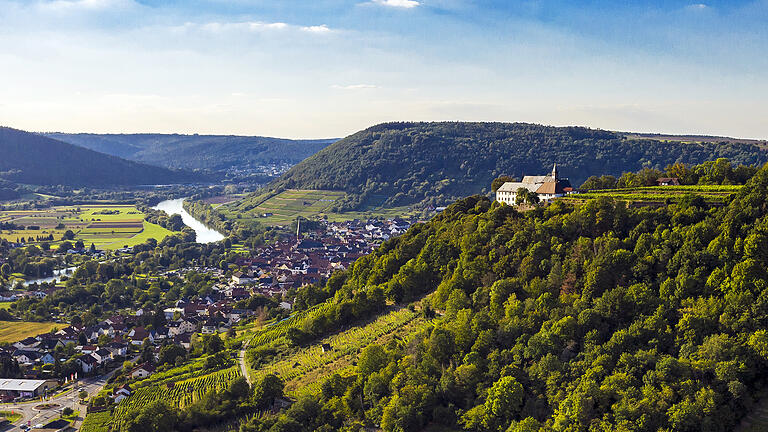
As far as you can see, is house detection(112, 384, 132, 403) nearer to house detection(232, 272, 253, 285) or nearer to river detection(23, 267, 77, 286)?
house detection(232, 272, 253, 285)

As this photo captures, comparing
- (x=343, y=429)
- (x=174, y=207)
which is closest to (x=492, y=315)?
(x=343, y=429)

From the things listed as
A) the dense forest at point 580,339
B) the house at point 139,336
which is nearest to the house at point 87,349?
the house at point 139,336

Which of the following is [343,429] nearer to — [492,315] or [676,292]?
[492,315]

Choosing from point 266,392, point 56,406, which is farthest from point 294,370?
point 56,406

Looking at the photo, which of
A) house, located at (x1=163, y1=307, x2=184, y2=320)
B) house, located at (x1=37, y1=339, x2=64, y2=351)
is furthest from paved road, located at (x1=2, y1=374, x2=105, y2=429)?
house, located at (x1=163, y1=307, x2=184, y2=320)

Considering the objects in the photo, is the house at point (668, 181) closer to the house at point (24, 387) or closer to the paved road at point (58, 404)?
the paved road at point (58, 404)

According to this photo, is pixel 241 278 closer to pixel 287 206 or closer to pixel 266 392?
pixel 266 392
